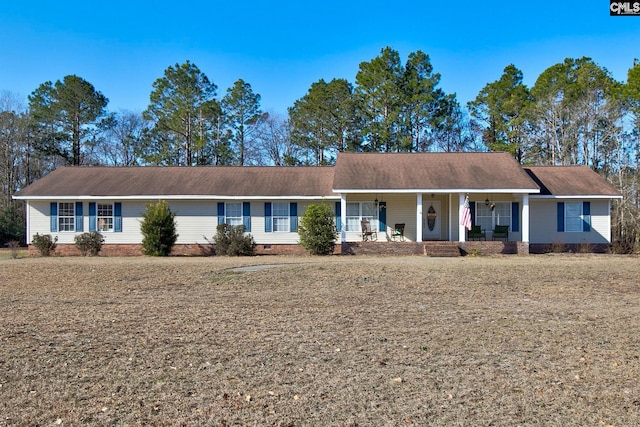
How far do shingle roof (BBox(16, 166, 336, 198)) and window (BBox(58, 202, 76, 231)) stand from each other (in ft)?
2.05

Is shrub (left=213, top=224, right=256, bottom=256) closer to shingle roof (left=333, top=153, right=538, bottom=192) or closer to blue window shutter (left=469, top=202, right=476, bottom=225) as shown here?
shingle roof (left=333, top=153, right=538, bottom=192)

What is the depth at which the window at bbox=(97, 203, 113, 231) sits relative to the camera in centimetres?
2273

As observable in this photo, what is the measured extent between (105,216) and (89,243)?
190 centimetres

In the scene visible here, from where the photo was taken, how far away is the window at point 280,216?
22609 mm

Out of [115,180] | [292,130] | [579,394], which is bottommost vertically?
[579,394]

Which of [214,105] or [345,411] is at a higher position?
[214,105]

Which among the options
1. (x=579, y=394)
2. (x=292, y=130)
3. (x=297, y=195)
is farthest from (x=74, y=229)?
(x=579, y=394)

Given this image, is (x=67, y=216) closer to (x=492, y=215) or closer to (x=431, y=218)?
(x=431, y=218)

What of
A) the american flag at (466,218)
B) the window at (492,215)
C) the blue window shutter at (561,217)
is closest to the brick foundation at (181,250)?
the american flag at (466,218)

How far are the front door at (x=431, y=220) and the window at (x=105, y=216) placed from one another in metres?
13.8

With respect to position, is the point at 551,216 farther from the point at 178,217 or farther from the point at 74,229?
the point at 74,229

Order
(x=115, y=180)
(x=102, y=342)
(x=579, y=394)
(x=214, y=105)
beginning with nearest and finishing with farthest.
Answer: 1. (x=579, y=394)
2. (x=102, y=342)
3. (x=115, y=180)
4. (x=214, y=105)

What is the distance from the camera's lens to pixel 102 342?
20.7ft

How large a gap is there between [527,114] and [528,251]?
56.0 ft
